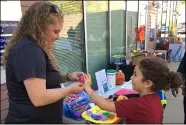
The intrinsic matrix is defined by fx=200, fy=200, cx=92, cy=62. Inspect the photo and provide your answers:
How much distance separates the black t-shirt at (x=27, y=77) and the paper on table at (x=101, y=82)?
136 centimetres

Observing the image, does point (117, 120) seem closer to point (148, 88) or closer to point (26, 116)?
point (148, 88)

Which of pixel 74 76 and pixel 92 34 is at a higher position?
pixel 92 34

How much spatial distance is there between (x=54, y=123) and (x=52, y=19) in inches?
30.7

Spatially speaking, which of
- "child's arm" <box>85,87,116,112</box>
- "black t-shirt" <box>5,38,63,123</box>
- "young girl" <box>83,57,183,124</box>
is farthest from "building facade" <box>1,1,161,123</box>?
"young girl" <box>83,57,183,124</box>

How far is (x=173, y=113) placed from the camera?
3.96 meters

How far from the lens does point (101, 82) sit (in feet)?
9.66

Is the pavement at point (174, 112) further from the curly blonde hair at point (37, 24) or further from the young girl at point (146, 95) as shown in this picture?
the curly blonde hair at point (37, 24)

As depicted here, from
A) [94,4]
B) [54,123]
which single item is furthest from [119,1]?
[54,123]

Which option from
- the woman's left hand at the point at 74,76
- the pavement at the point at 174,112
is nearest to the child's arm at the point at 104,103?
the woman's left hand at the point at 74,76

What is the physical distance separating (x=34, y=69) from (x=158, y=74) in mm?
914

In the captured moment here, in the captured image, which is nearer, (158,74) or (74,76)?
(158,74)

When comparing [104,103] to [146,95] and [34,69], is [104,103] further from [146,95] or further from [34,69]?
[34,69]

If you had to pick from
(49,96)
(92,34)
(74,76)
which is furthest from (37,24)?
(92,34)

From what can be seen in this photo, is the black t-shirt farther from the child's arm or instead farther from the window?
the window
